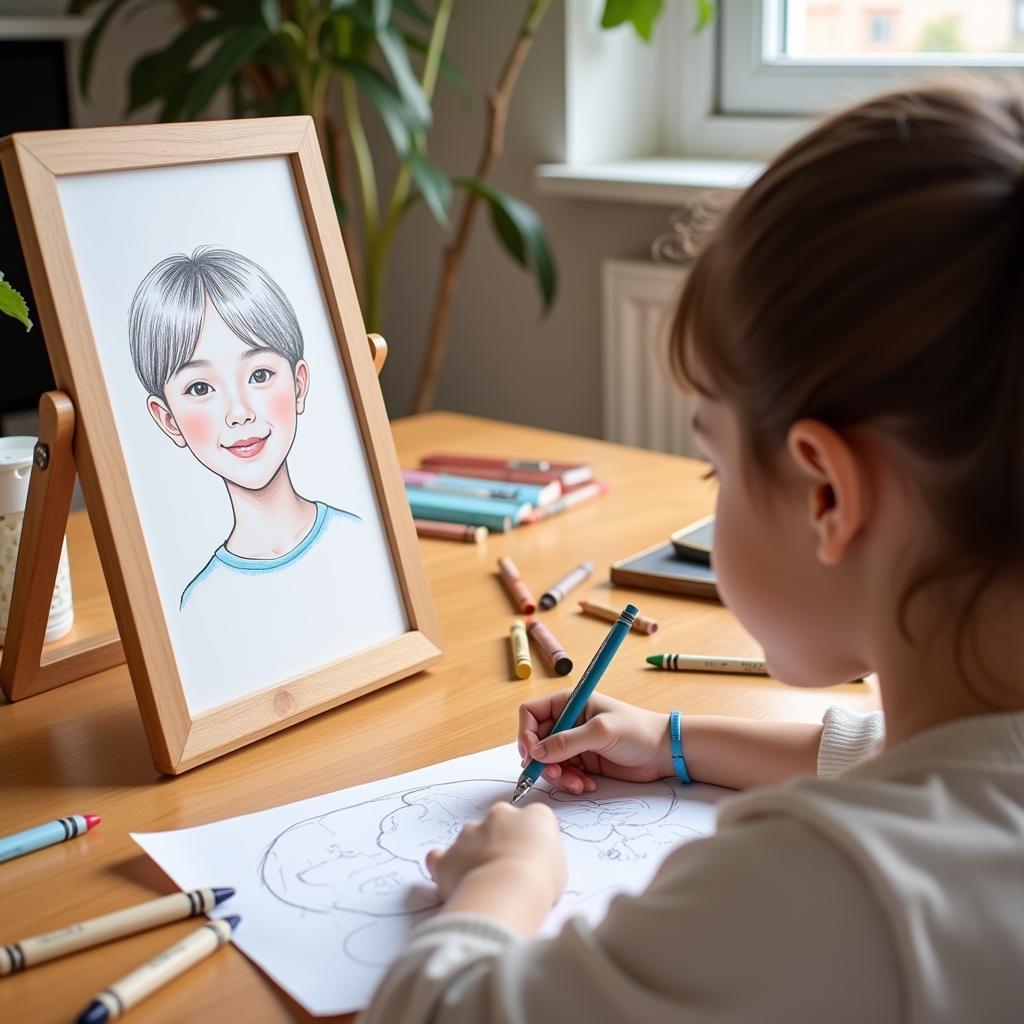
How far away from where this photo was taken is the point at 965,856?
0.52m

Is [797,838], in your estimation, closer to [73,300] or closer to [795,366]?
[795,366]

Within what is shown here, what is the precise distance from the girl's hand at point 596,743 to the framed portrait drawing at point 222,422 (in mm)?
144

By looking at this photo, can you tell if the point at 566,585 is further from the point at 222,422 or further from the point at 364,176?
the point at 364,176

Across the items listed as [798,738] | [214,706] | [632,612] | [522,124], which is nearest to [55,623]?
[214,706]

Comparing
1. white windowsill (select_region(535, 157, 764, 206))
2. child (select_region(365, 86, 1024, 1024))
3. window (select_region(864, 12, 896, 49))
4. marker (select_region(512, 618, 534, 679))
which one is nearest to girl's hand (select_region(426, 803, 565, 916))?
child (select_region(365, 86, 1024, 1024))

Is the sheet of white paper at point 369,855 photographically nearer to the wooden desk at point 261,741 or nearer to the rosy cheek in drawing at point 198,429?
the wooden desk at point 261,741

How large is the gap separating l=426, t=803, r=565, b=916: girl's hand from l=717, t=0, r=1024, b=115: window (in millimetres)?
1410

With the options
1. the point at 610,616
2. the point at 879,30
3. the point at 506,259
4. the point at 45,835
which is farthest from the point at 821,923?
the point at 506,259

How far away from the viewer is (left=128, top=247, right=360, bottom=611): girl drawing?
34.0 inches

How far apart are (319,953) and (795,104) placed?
175 centimetres

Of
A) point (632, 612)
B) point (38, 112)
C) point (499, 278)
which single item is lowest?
point (499, 278)

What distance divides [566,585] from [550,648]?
131mm

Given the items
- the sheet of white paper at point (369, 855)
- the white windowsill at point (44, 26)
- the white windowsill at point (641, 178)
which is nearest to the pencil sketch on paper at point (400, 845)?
the sheet of white paper at point (369, 855)

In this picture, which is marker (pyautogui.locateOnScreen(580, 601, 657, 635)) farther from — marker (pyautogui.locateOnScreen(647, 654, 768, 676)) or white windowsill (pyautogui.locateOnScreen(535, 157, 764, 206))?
white windowsill (pyautogui.locateOnScreen(535, 157, 764, 206))
